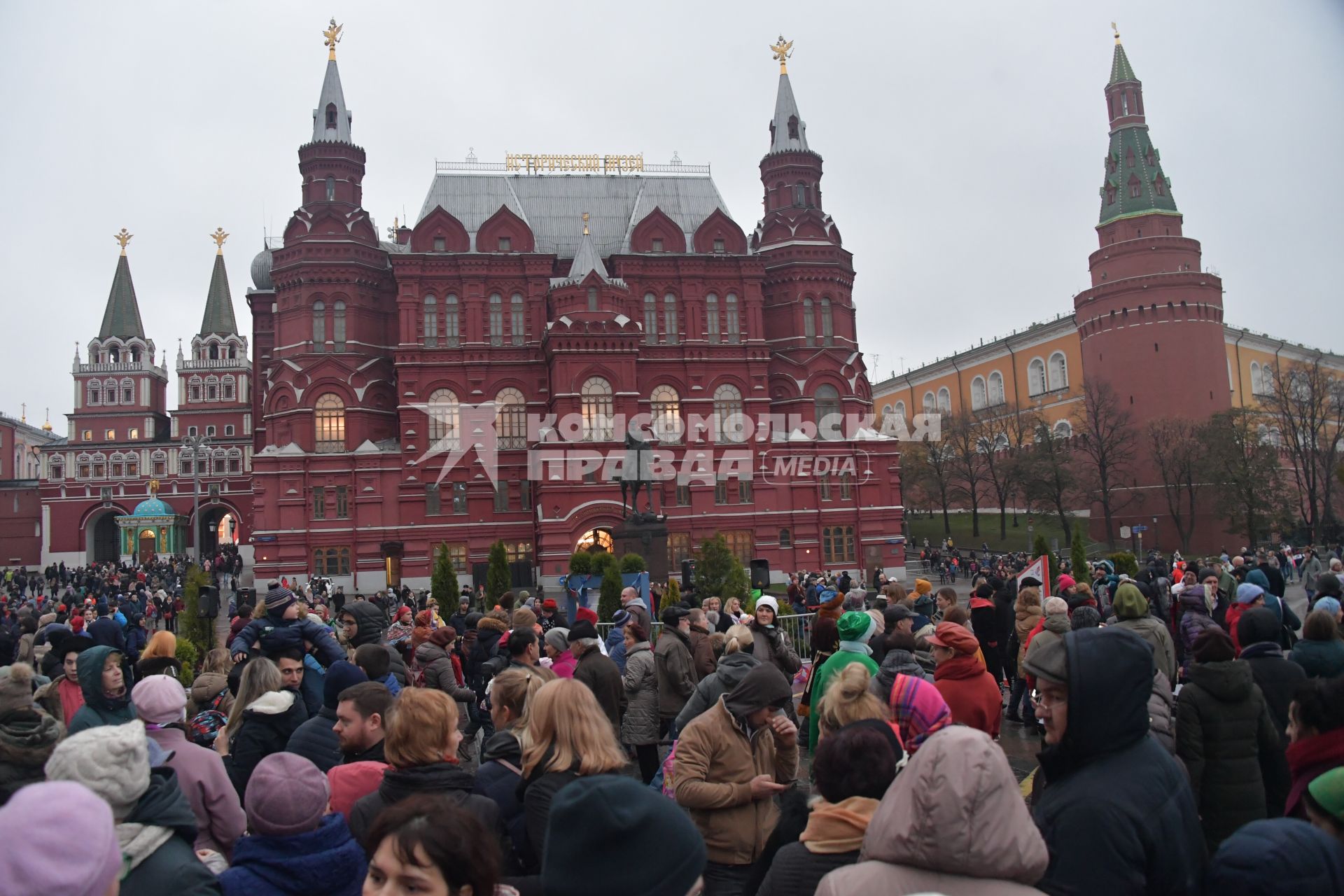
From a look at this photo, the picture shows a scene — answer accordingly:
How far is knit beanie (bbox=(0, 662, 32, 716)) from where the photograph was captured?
19.8ft

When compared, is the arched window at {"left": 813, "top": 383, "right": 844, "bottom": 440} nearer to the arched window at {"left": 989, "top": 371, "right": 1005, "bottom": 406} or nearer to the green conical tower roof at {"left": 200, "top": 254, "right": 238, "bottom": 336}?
the arched window at {"left": 989, "top": 371, "right": 1005, "bottom": 406}

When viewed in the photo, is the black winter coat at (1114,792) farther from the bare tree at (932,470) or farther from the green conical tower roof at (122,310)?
the green conical tower roof at (122,310)

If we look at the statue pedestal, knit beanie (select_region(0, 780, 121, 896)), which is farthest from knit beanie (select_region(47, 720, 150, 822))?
the statue pedestal

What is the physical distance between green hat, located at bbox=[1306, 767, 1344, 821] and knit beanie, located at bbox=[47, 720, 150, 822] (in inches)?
158

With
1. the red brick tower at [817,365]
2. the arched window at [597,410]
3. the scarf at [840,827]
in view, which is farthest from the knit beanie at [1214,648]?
the red brick tower at [817,365]

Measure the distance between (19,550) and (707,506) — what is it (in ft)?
171

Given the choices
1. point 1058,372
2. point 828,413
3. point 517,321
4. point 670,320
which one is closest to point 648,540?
point 670,320

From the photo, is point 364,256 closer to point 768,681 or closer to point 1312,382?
point 768,681

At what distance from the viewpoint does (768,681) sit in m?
5.02

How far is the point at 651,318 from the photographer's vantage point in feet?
144

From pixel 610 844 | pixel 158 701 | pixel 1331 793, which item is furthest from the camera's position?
pixel 158 701

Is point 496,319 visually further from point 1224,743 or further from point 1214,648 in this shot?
point 1224,743

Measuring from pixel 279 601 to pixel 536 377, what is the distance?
34329mm

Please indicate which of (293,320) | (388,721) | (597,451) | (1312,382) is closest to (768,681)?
(388,721)
